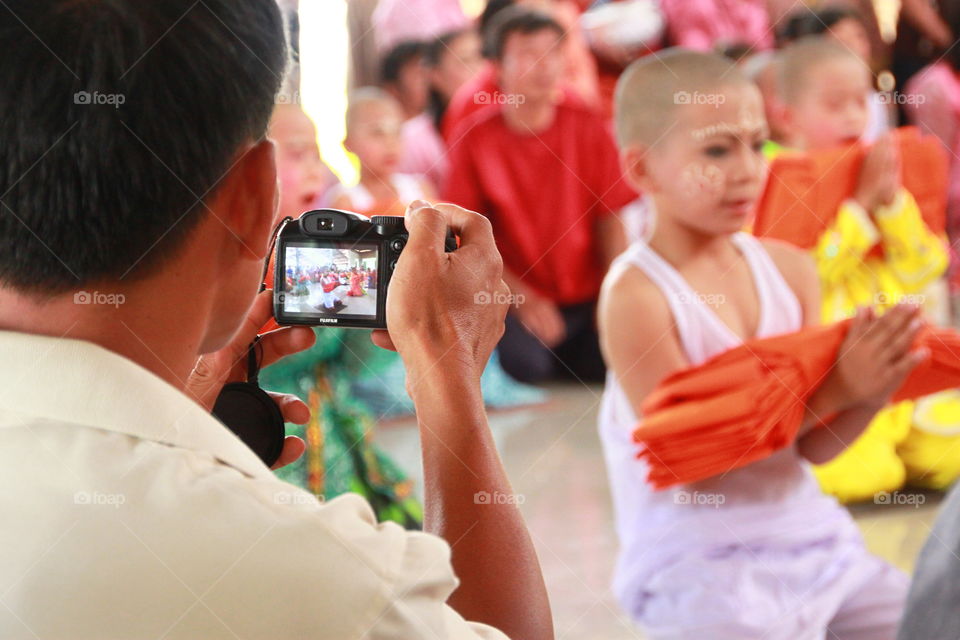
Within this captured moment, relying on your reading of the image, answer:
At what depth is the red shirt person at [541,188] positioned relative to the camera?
3221mm

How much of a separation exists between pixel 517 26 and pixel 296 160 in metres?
1.60

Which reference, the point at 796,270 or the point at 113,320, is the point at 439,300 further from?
the point at 796,270

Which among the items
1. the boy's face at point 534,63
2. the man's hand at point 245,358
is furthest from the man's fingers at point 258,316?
the boy's face at point 534,63

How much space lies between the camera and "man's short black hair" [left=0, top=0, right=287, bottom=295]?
45 cm

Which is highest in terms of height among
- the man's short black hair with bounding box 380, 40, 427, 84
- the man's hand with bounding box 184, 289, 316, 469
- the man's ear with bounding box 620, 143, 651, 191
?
the man's short black hair with bounding box 380, 40, 427, 84

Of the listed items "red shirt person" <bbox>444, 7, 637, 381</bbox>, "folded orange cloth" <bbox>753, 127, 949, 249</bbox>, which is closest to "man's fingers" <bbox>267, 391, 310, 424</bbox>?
"folded orange cloth" <bbox>753, 127, 949, 249</bbox>

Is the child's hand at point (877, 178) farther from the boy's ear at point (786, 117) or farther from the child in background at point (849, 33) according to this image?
the child in background at point (849, 33)

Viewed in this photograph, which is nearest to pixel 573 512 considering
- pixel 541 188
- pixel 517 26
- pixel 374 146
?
pixel 374 146

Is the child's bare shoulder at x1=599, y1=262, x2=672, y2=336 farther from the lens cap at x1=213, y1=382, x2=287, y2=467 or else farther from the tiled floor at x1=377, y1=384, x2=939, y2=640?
the lens cap at x1=213, y1=382, x2=287, y2=467

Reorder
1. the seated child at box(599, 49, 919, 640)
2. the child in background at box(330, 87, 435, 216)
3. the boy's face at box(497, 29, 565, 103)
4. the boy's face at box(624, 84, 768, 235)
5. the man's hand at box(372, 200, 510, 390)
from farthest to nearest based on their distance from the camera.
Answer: the boy's face at box(497, 29, 565, 103)
the child in background at box(330, 87, 435, 216)
the boy's face at box(624, 84, 768, 235)
the seated child at box(599, 49, 919, 640)
the man's hand at box(372, 200, 510, 390)

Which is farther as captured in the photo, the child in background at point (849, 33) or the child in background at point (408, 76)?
the child in background at point (408, 76)

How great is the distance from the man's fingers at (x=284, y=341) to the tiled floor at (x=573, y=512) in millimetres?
986

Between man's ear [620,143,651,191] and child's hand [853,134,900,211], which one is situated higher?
man's ear [620,143,651,191]

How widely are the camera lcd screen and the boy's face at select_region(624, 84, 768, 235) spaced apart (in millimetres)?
902
